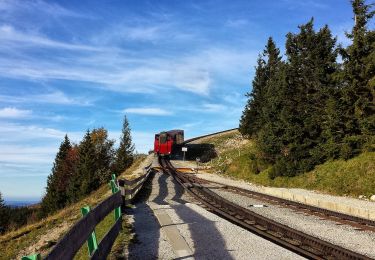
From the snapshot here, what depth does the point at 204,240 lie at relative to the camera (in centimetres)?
1003

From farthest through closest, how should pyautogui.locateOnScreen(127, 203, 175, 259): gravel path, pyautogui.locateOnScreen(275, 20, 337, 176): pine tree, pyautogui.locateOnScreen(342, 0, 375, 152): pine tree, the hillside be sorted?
1. pyautogui.locateOnScreen(275, 20, 337, 176): pine tree
2. pyautogui.locateOnScreen(342, 0, 375, 152): pine tree
3. the hillside
4. pyautogui.locateOnScreen(127, 203, 175, 259): gravel path

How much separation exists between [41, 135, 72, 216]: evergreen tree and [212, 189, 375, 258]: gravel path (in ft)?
182

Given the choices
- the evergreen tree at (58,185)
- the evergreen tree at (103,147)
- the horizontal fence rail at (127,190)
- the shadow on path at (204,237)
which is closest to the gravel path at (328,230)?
the shadow on path at (204,237)

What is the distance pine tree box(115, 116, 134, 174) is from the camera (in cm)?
7992

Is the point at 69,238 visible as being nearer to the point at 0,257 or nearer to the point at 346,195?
the point at 0,257

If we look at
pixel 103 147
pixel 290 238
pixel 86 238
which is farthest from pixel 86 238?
pixel 103 147

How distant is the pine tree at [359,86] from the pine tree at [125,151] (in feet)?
181

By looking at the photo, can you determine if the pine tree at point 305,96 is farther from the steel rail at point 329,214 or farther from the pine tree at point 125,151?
the pine tree at point 125,151

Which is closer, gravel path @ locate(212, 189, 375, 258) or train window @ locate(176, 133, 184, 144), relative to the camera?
gravel path @ locate(212, 189, 375, 258)

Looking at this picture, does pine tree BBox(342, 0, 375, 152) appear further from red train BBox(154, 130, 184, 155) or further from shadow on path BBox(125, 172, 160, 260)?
red train BBox(154, 130, 184, 155)

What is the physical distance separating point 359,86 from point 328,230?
16.5 metres

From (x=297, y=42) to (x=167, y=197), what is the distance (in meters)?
19.2

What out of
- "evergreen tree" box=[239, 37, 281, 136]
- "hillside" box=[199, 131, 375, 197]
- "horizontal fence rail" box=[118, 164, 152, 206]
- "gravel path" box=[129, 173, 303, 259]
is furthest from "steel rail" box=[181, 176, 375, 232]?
"evergreen tree" box=[239, 37, 281, 136]

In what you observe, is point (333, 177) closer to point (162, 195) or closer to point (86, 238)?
point (162, 195)
